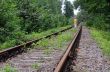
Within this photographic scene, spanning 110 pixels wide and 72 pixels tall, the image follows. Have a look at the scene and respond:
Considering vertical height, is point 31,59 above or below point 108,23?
above

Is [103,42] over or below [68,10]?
over

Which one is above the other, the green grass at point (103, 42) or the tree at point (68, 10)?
the green grass at point (103, 42)

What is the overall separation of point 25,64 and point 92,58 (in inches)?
93.5

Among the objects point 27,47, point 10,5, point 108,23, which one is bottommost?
point 108,23

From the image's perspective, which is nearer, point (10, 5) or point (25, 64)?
point (25, 64)

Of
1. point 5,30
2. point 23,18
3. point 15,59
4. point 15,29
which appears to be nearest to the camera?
point 15,59

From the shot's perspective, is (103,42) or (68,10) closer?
(103,42)

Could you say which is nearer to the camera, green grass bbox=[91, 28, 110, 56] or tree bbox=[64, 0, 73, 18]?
green grass bbox=[91, 28, 110, 56]

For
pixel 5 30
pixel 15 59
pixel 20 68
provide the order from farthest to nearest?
pixel 5 30 < pixel 15 59 < pixel 20 68

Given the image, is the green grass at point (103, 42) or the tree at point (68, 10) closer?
the green grass at point (103, 42)

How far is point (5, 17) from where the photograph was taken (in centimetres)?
1566

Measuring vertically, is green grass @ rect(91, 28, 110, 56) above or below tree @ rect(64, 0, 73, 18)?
above

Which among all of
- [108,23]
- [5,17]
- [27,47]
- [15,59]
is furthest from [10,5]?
[108,23]

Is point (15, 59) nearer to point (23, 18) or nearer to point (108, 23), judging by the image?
point (23, 18)
